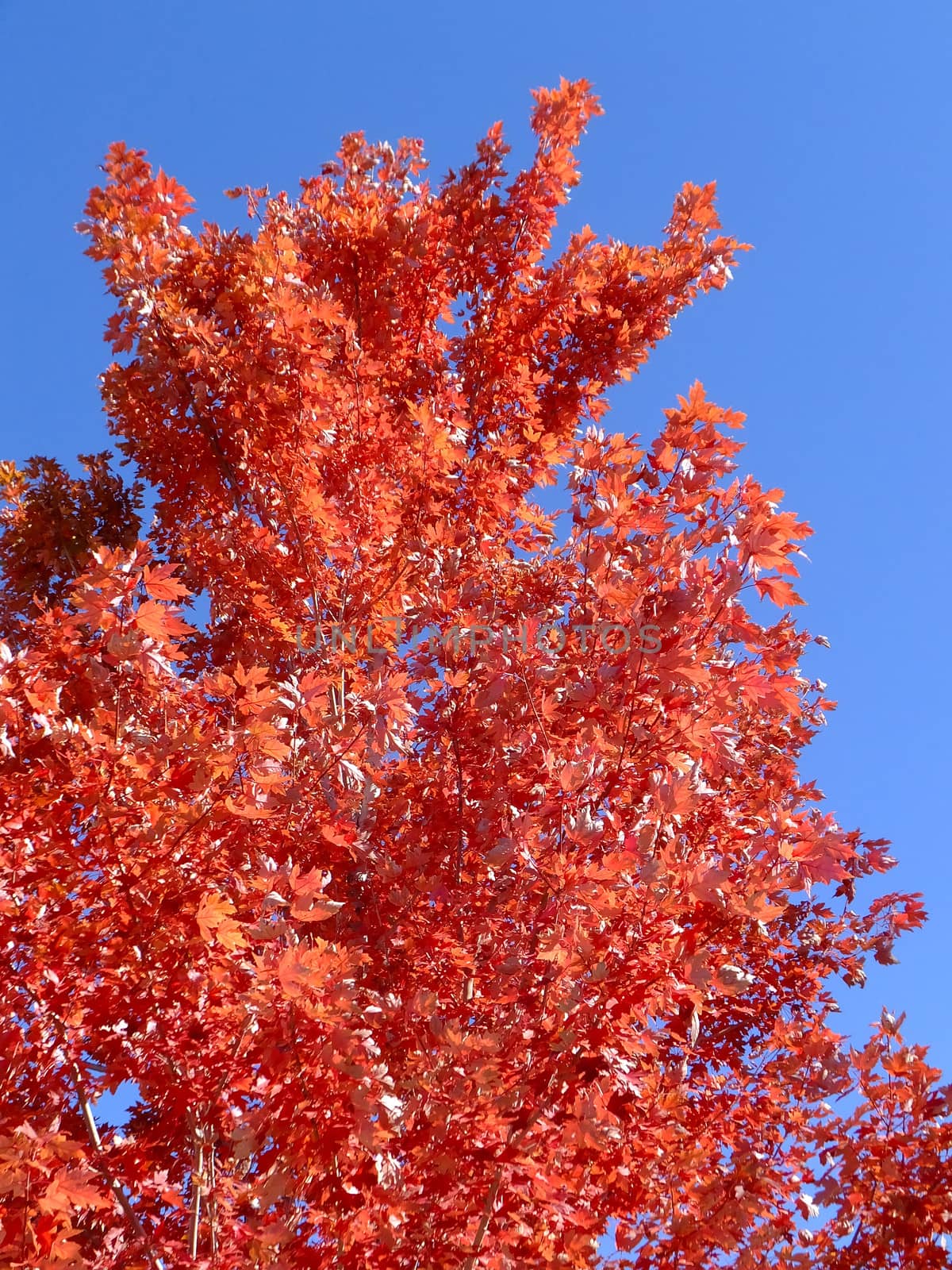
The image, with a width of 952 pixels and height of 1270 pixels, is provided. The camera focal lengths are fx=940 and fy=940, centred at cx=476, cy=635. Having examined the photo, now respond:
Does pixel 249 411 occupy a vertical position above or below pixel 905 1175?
above

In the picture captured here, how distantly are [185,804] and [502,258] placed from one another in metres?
6.16

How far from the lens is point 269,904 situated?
3051 mm

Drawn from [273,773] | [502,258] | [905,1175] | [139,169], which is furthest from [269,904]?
[502,258]

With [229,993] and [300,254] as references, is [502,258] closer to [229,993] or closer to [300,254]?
[300,254]

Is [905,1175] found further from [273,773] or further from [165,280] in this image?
[165,280]

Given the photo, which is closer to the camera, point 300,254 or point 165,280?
point 165,280

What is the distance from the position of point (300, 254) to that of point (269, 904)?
5.78 metres

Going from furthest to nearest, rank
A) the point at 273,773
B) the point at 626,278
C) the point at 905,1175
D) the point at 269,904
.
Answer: the point at 626,278 < the point at 905,1175 < the point at 273,773 < the point at 269,904

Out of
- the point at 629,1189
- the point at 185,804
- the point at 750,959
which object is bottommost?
the point at 629,1189

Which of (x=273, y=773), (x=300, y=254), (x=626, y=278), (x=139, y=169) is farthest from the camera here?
(x=626, y=278)

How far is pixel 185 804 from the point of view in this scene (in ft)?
11.1

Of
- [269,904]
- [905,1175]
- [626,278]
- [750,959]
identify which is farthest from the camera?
[626,278]

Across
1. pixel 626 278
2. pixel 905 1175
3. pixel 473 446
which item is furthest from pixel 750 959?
pixel 626 278

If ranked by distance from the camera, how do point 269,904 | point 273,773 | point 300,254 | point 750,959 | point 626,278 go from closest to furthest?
1. point 269,904
2. point 273,773
3. point 750,959
4. point 300,254
5. point 626,278
